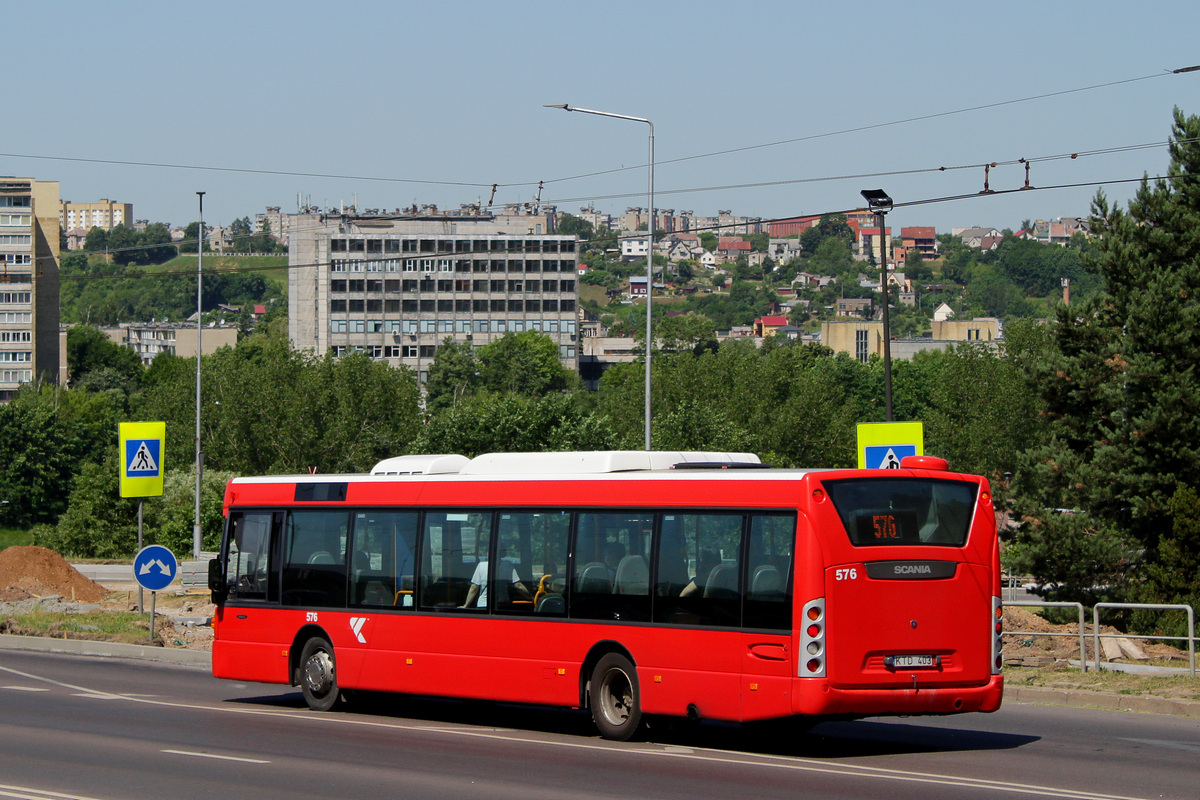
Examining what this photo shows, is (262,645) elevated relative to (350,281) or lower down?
lower down

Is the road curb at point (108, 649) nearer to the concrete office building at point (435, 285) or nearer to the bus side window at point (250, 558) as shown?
the bus side window at point (250, 558)

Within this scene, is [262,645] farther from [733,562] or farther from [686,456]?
[733,562]

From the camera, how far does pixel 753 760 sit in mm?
12008

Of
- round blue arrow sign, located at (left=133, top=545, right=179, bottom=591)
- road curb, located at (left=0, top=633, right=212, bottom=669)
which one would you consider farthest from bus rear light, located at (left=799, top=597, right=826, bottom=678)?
round blue arrow sign, located at (left=133, top=545, right=179, bottom=591)

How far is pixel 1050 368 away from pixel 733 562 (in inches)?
838

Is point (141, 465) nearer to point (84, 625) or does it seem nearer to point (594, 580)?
point (84, 625)

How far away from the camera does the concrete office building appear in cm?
17325

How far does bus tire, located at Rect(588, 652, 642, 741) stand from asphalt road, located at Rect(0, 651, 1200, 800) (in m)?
0.26

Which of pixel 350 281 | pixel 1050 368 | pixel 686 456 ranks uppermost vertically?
pixel 350 281

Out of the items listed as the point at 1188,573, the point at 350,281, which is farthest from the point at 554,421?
the point at 350,281

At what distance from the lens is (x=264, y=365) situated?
88.1m

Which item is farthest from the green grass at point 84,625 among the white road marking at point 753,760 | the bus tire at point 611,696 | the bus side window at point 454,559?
the bus tire at point 611,696

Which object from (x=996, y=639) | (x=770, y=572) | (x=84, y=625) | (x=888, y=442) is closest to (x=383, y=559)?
(x=770, y=572)

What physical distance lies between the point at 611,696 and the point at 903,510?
10.7 ft
